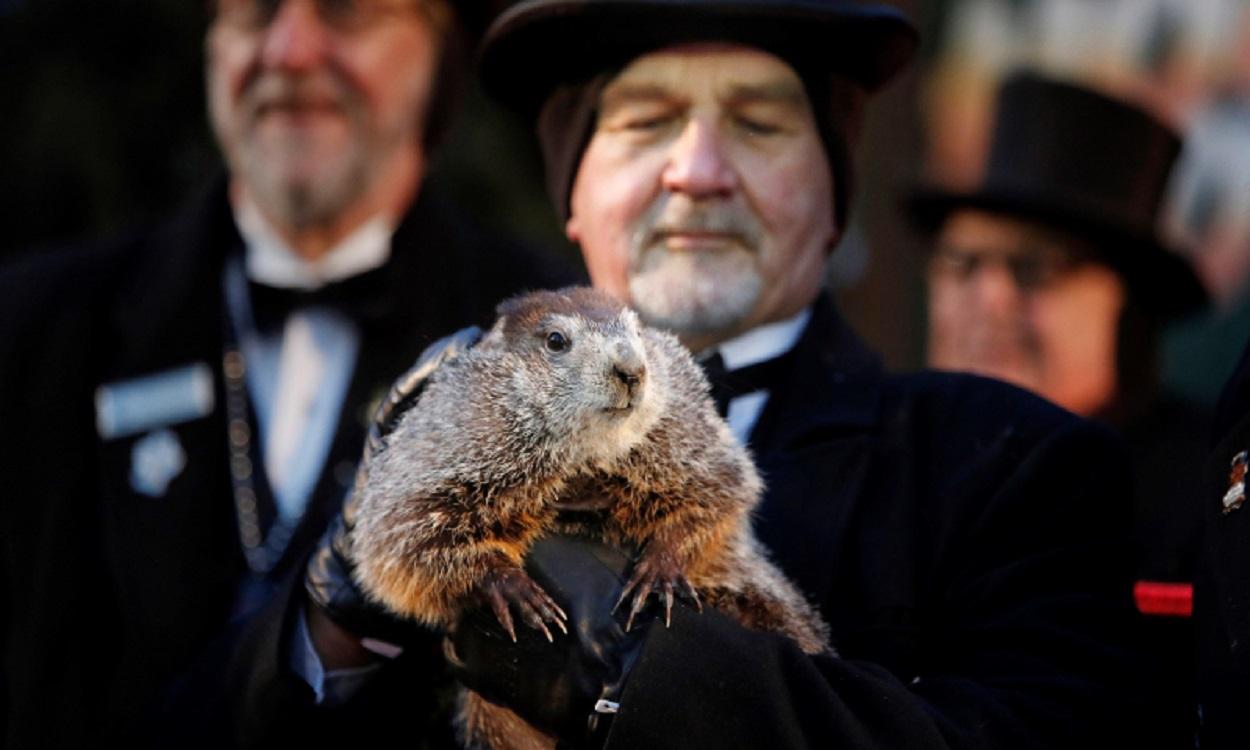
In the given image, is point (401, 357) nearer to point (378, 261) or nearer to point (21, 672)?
point (378, 261)

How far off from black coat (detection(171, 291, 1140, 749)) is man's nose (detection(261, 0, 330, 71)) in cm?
218

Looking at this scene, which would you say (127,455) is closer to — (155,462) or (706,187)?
(155,462)

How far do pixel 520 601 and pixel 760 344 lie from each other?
0.92 metres

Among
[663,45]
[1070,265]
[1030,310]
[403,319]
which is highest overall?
[663,45]

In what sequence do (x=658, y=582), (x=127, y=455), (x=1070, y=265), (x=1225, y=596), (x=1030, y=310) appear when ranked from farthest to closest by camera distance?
1. (x=1070, y=265)
2. (x=1030, y=310)
3. (x=127, y=455)
4. (x=658, y=582)
5. (x=1225, y=596)

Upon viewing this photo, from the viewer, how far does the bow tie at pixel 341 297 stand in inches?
179

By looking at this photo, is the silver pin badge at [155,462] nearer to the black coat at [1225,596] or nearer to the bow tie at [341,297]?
the bow tie at [341,297]

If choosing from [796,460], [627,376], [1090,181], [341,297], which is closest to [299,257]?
[341,297]

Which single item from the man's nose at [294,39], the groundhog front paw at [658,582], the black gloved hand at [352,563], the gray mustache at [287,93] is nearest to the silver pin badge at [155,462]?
the gray mustache at [287,93]

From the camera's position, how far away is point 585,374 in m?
2.60

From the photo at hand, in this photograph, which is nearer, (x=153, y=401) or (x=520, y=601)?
(x=520, y=601)

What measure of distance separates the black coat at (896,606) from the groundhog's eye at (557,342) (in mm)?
476

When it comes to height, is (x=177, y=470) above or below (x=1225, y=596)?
below

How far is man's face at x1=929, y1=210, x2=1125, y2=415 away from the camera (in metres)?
5.46
